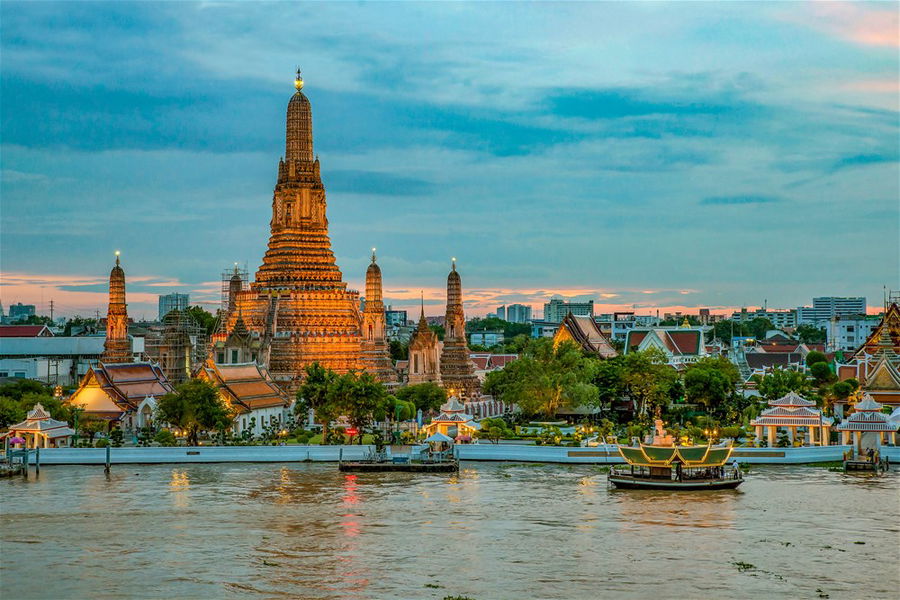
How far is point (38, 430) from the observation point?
61.9 metres

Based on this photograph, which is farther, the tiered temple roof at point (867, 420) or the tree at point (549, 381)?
the tree at point (549, 381)

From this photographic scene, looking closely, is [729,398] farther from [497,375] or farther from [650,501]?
[650,501]

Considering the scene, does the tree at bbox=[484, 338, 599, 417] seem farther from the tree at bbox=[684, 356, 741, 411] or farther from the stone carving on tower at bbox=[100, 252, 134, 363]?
the stone carving on tower at bbox=[100, 252, 134, 363]

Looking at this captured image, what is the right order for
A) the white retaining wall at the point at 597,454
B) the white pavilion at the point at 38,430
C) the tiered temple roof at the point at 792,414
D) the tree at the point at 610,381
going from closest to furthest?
the white retaining wall at the point at 597,454 < the white pavilion at the point at 38,430 < the tiered temple roof at the point at 792,414 < the tree at the point at 610,381

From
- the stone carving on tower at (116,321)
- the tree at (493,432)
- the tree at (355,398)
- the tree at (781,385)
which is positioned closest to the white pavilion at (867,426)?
the tree at (781,385)

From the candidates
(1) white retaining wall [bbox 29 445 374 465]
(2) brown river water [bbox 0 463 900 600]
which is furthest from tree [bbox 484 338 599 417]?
(2) brown river water [bbox 0 463 900 600]

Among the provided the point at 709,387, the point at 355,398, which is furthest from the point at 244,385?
the point at 709,387

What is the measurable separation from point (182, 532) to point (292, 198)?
54.0 meters

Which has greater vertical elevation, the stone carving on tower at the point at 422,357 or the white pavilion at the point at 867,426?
the stone carving on tower at the point at 422,357

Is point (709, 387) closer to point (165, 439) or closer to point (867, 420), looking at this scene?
point (867, 420)

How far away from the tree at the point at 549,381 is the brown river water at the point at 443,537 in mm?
23282

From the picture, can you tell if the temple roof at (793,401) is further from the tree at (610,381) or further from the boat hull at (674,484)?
the tree at (610,381)

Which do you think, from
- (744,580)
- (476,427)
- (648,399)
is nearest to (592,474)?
(476,427)

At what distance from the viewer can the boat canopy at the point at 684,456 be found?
164 ft
